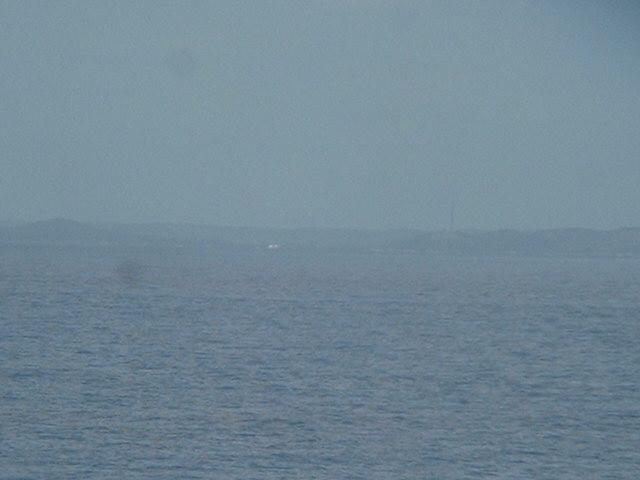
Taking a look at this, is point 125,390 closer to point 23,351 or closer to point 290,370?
point 290,370

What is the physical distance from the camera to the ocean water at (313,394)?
20609mm

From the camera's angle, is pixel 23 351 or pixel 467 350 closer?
pixel 23 351

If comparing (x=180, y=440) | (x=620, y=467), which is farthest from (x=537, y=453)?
(x=180, y=440)

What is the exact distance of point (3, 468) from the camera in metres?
19.6

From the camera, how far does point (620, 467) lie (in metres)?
20.8

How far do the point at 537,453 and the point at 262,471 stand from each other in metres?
5.90

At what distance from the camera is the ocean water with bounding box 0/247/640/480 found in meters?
20.6

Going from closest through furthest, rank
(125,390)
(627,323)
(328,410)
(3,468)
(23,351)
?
(3,468) → (328,410) → (125,390) → (23,351) → (627,323)

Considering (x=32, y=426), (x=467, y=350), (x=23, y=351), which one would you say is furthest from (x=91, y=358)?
(x=467, y=350)

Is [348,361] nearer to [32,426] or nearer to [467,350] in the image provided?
[467,350]

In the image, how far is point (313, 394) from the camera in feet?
91.1

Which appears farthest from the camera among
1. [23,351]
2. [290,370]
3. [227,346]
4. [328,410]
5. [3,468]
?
[227,346]

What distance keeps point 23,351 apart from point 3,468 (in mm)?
15788

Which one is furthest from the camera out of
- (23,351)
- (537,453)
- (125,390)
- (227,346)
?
(227,346)
